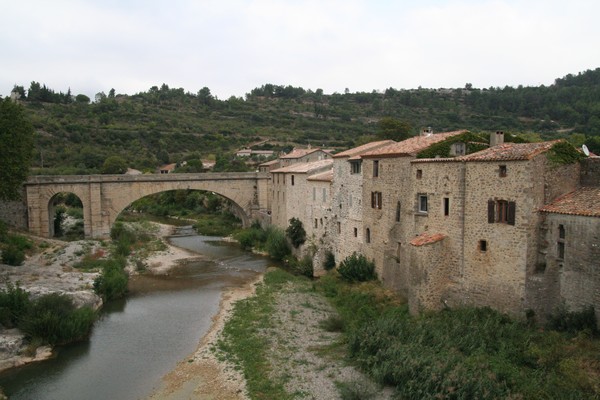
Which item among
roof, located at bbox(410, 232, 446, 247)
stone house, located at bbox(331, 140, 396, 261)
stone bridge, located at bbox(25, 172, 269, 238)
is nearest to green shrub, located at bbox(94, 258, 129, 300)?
stone house, located at bbox(331, 140, 396, 261)

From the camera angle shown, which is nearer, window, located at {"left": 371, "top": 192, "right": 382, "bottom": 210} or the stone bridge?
window, located at {"left": 371, "top": 192, "right": 382, "bottom": 210}

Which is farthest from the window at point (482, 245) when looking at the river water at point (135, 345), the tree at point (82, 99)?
the tree at point (82, 99)

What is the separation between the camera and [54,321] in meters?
19.5

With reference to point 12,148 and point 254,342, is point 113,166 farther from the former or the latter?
point 254,342

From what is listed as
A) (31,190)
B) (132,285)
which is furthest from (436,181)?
(31,190)

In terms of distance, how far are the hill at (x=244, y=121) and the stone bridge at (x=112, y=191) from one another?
19467mm

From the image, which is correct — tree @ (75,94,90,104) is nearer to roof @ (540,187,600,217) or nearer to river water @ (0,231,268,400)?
river water @ (0,231,268,400)

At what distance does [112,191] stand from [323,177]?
1933 cm

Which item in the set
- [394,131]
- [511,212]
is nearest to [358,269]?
[511,212]

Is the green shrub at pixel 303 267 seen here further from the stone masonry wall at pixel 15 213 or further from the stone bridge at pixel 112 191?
the stone masonry wall at pixel 15 213

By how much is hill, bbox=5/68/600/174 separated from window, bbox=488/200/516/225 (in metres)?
33.1

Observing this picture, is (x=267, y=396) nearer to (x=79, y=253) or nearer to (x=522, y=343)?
(x=522, y=343)

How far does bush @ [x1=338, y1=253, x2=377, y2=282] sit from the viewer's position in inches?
987

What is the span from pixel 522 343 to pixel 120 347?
1470 centimetres
